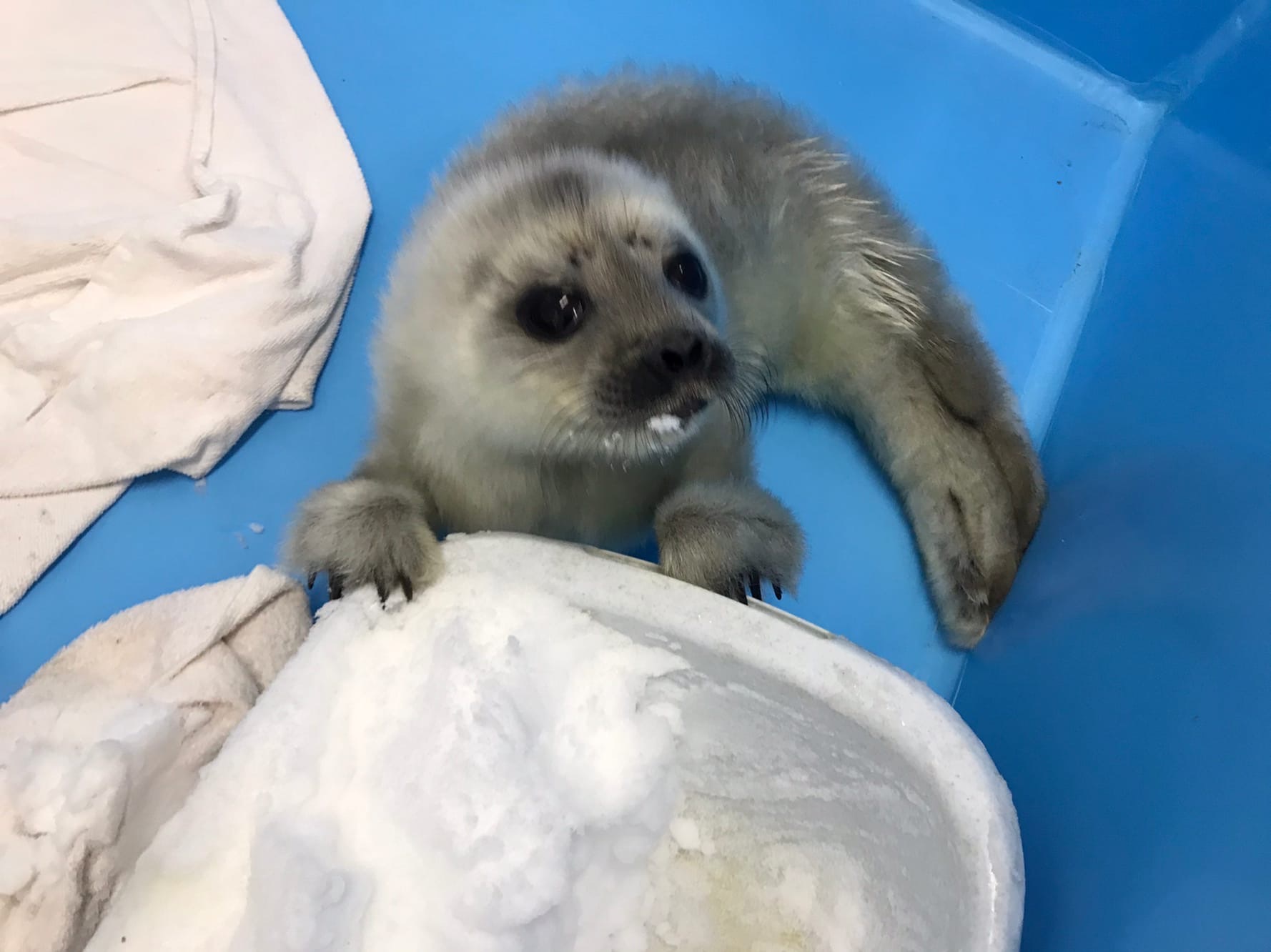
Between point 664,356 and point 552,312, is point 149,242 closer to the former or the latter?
point 552,312

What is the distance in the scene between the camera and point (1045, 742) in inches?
44.4

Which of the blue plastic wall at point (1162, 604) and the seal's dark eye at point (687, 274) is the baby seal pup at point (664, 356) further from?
the blue plastic wall at point (1162, 604)

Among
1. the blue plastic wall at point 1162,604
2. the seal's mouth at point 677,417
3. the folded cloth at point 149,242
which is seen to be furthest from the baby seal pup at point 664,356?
the folded cloth at point 149,242

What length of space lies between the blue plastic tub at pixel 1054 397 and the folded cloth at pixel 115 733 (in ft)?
0.82

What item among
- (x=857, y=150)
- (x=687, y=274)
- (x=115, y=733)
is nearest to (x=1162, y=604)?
(x=687, y=274)

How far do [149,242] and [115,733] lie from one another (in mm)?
764

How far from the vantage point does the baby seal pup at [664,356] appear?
93 cm

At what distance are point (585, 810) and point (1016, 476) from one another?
752 mm

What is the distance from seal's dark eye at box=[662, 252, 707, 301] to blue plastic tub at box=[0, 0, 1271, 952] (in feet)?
1.67

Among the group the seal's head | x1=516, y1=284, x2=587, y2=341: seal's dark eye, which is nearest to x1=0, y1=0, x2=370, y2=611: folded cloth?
the seal's head

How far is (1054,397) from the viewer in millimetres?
1507

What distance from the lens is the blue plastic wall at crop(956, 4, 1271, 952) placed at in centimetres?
89

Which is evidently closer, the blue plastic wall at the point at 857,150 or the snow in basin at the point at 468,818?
the snow in basin at the point at 468,818

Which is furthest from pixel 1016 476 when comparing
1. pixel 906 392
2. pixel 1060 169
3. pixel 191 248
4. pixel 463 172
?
pixel 191 248
